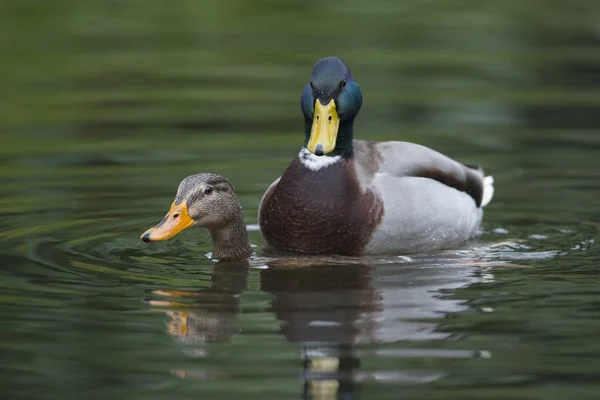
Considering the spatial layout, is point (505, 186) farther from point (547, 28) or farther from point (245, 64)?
point (547, 28)

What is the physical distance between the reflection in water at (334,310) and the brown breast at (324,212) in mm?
348

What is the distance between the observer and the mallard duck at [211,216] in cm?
838

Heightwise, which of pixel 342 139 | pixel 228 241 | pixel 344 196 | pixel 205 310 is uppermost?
pixel 342 139

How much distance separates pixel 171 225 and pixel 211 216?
41 cm

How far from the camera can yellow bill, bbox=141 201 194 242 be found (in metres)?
8.14

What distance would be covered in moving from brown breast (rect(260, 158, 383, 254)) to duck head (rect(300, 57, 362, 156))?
213mm

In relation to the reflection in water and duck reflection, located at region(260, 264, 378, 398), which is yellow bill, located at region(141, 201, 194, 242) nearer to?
the reflection in water

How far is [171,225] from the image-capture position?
8312 mm

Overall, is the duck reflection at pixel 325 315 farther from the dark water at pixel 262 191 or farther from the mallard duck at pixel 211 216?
the mallard duck at pixel 211 216

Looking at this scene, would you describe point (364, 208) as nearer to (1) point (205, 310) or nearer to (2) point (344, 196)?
(2) point (344, 196)

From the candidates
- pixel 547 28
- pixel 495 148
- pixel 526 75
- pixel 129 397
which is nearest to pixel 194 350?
pixel 129 397

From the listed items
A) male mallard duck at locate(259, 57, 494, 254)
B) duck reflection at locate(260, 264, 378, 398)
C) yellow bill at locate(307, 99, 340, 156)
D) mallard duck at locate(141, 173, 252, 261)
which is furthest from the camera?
male mallard duck at locate(259, 57, 494, 254)

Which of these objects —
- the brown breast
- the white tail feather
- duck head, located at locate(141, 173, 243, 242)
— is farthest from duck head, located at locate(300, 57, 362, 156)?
the white tail feather

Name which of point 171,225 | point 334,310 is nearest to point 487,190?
point 171,225
